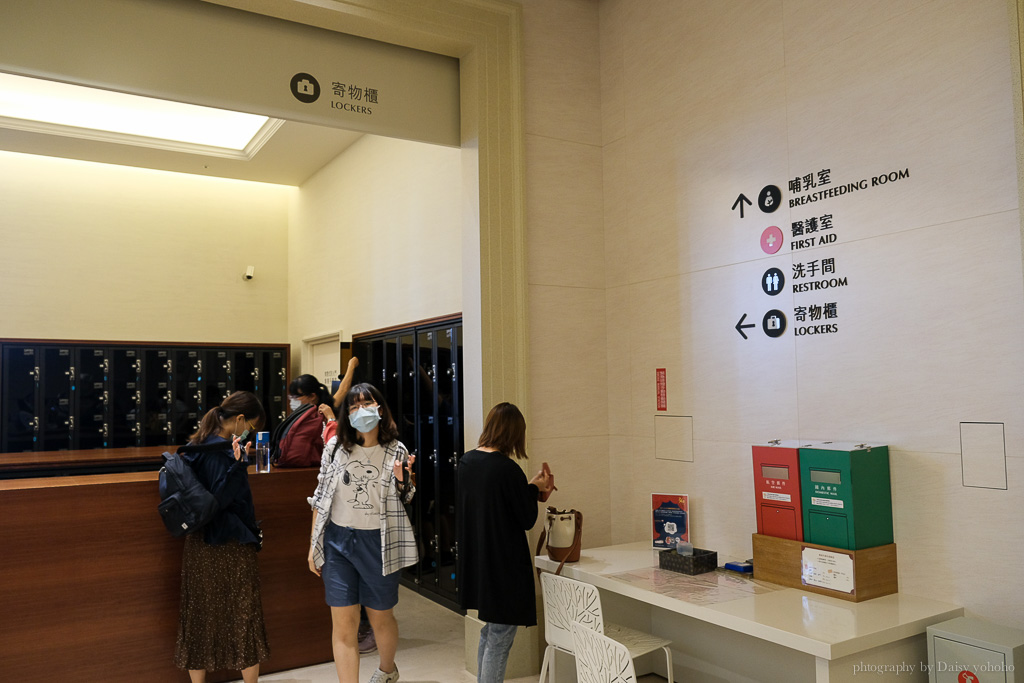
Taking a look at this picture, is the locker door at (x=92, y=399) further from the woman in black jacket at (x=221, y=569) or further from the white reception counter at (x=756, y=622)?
the white reception counter at (x=756, y=622)

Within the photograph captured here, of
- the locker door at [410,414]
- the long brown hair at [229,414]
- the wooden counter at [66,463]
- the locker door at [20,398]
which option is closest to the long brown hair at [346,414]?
the long brown hair at [229,414]

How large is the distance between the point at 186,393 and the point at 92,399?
0.87 meters

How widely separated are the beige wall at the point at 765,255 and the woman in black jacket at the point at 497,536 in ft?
3.19

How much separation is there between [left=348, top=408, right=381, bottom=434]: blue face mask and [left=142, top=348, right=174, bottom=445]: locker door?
16.4ft

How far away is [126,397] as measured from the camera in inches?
290

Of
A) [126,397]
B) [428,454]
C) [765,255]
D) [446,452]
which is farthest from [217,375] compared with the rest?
[765,255]

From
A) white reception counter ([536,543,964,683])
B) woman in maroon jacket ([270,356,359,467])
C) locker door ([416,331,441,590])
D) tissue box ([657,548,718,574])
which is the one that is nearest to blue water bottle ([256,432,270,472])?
woman in maroon jacket ([270,356,359,467])

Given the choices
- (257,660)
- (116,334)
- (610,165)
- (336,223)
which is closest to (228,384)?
(116,334)

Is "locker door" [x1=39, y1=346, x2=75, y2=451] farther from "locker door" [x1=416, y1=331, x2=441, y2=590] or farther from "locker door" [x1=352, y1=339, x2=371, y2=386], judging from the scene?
"locker door" [x1=416, y1=331, x2=441, y2=590]

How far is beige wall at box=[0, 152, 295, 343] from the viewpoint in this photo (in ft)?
23.9

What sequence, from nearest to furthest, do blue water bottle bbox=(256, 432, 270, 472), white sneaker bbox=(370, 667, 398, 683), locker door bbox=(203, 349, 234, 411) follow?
white sneaker bbox=(370, 667, 398, 683) → blue water bottle bbox=(256, 432, 270, 472) → locker door bbox=(203, 349, 234, 411)

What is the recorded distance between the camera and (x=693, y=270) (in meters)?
3.77

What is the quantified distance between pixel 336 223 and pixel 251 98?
384 cm

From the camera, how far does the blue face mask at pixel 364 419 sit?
340 centimetres
